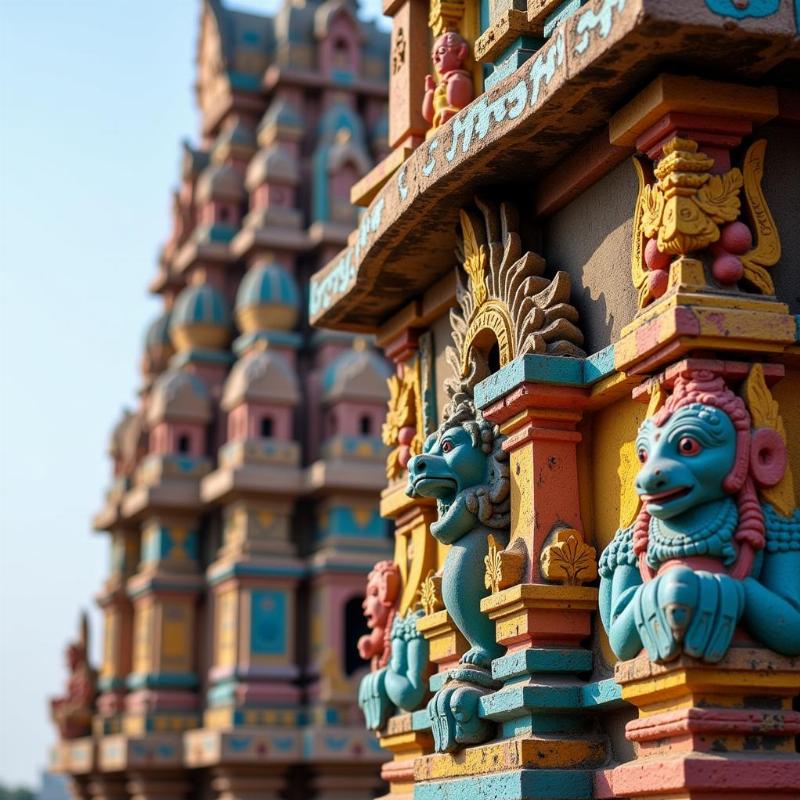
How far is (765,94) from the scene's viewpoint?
568 cm

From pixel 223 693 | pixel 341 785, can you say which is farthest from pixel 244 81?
pixel 341 785

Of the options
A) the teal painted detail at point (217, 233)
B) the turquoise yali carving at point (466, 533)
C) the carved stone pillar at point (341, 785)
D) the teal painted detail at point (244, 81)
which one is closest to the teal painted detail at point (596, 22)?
the turquoise yali carving at point (466, 533)

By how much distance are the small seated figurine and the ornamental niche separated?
810 mm

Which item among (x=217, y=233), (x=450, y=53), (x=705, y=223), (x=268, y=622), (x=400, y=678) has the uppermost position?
(x=217, y=233)

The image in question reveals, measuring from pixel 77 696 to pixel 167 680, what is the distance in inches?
106

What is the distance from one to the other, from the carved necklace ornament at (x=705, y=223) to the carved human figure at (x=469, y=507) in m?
1.24

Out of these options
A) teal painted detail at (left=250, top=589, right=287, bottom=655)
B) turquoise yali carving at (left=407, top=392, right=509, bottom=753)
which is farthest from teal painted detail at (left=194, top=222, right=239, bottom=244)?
turquoise yali carving at (left=407, top=392, right=509, bottom=753)

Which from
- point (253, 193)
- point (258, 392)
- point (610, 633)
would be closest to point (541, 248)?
point (610, 633)

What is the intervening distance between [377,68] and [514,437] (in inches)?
626

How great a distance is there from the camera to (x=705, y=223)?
5512 mm

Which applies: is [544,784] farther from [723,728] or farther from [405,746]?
[405,746]

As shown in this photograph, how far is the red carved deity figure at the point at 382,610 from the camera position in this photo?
801cm

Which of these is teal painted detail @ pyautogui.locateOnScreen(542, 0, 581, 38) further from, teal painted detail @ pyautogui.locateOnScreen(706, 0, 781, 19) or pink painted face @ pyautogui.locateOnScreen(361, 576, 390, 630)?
pink painted face @ pyautogui.locateOnScreen(361, 576, 390, 630)

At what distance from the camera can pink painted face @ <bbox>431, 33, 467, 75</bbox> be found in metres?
7.56
